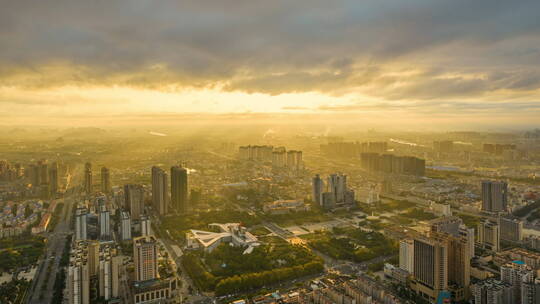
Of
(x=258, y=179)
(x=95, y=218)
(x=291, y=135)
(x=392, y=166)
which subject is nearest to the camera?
(x=95, y=218)

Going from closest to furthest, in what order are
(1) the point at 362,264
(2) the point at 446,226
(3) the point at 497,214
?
1. (1) the point at 362,264
2. (2) the point at 446,226
3. (3) the point at 497,214

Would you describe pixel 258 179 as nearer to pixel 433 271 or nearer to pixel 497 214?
pixel 497 214

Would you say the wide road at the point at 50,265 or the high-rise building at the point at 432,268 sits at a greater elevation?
the high-rise building at the point at 432,268

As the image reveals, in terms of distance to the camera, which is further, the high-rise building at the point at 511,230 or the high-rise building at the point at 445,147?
the high-rise building at the point at 445,147

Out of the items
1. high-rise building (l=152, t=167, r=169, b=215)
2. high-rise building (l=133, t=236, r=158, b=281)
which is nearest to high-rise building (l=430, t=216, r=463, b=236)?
high-rise building (l=133, t=236, r=158, b=281)

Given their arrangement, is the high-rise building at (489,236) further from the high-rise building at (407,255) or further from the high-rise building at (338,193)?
the high-rise building at (338,193)

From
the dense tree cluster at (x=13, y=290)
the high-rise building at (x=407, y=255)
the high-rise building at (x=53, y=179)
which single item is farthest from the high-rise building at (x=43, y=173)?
the high-rise building at (x=407, y=255)

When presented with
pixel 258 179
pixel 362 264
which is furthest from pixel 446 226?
pixel 258 179
